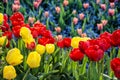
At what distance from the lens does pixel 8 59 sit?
2.79 metres

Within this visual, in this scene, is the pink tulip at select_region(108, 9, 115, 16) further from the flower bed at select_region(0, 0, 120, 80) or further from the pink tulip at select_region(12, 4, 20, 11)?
the pink tulip at select_region(12, 4, 20, 11)

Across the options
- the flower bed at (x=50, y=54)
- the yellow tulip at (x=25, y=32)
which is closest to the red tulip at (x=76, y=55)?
the flower bed at (x=50, y=54)

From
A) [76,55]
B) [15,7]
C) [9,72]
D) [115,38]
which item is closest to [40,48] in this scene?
[76,55]

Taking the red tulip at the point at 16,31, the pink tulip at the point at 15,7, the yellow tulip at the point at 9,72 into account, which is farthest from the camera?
the pink tulip at the point at 15,7

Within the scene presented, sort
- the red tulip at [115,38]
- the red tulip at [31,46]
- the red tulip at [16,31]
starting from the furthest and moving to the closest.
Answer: the red tulip at [16,31]
the red tulip at [31,46]
the red tulip at [115,38]

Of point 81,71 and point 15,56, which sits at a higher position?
point 15,56

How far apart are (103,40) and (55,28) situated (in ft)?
7.25

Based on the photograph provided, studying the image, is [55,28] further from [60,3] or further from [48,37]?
[48,37]

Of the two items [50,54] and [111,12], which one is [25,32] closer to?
[50,54]

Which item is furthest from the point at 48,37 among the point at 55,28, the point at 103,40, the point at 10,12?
the point at 10,12

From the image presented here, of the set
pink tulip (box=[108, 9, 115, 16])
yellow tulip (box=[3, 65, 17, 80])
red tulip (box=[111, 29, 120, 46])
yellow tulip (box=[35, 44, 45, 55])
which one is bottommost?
pink tulip (box=[108, 9, 115, 16])

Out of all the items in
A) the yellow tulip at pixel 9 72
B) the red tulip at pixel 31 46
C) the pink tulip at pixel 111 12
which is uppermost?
the red tulip at pixel 31 46

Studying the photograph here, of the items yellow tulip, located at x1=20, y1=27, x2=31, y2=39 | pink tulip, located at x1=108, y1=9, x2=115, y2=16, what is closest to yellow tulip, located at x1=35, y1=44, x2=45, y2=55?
yellow tulip, located at x1=20, y1=27, x2=31, y2=39

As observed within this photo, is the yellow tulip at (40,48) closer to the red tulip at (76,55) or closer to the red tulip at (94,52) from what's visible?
the red tulip at (76,55)
